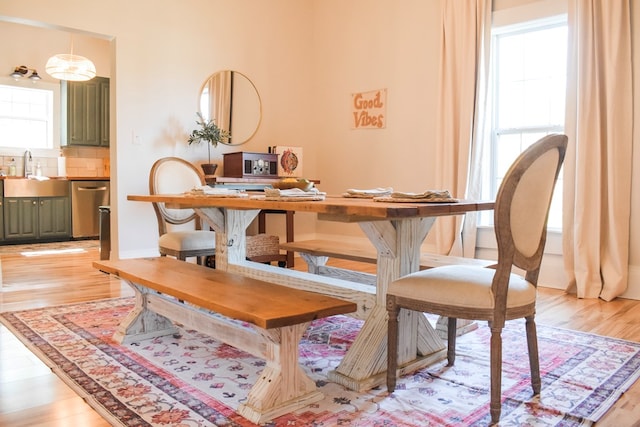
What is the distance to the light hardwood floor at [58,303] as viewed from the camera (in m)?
1.70

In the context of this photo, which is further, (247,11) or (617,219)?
(247,11)

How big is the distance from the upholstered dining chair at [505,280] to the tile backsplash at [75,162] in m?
6.60

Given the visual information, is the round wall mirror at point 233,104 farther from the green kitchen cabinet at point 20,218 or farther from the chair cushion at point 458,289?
the chair cushion at point 458,289

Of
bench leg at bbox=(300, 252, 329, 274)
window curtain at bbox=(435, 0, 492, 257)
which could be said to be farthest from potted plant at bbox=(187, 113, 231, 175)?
window curtain at bbox=(435, 0, 492, 257)

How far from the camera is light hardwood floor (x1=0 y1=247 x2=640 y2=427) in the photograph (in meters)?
1.70

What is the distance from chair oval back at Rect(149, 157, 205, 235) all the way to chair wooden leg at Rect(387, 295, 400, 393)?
7.13 ft

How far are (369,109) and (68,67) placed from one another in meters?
3.37

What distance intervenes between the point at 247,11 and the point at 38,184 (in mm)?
3531

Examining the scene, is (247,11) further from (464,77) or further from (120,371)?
(120,371)

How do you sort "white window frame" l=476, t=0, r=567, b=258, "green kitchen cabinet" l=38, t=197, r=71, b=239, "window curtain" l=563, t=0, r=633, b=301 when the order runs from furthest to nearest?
"green kitchen cabinet" l=38, t=197, r=71, b=239 < "white window frame" l=476, t=0, r=567, b=258 < "window curtain" l=563, t=0, r=633, b=301

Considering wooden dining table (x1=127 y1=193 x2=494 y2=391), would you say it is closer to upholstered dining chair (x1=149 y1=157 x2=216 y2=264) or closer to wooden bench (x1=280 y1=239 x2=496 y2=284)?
wooden bench (x1=280 y1=239 x2=496 y2=284)

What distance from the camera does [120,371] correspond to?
6.82ft

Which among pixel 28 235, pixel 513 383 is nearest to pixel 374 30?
pixel 513 383

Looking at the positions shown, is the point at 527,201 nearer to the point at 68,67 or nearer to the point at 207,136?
the point at 207,136
